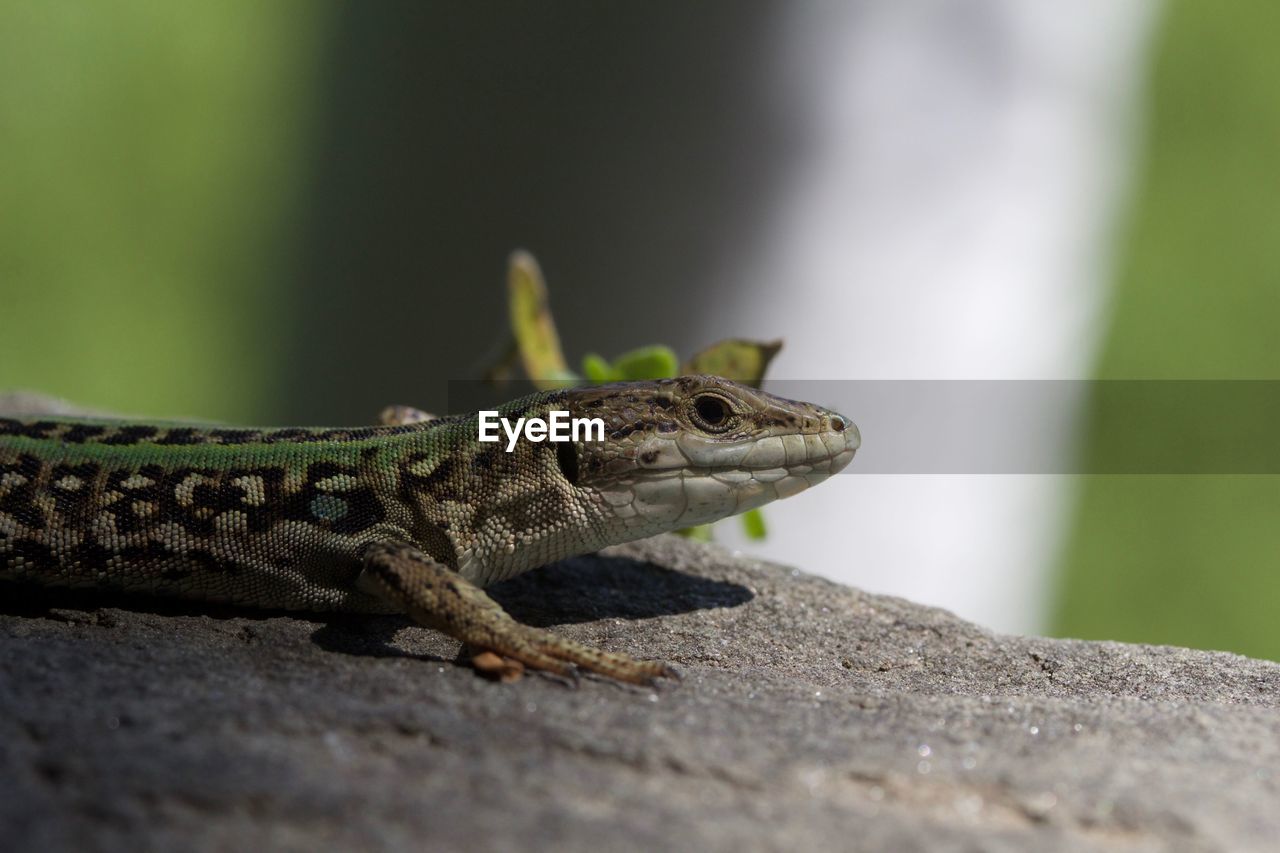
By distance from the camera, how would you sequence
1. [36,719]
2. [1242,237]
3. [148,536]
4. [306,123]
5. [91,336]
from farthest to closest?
[306,123]
[91,336]
[1242,237]
[148,536]
[36,719]

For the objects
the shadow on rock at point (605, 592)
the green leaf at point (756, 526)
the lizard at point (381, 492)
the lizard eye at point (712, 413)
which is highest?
the lizard eye at point (712, 413)

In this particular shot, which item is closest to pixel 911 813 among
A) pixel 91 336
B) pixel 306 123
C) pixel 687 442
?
pixel 687 442

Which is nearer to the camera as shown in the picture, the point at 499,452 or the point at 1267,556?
the point at 499,452

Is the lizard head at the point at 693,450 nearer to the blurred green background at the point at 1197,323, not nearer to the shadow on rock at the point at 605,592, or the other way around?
the shadow on rock at the point at 605,592

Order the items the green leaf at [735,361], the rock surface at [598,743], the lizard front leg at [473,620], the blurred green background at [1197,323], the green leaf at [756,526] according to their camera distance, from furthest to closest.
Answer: the blurred green background at [1197,323], the green leaf at [756,526], the green leaf at [735,361], the lizard front leg at [473,620], the rock surface at [598,743]

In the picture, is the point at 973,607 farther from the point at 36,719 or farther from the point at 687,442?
the point at 36,719

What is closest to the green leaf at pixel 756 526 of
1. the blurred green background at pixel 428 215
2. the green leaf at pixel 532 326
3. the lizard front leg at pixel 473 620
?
the green leaf at pixel 532 326
